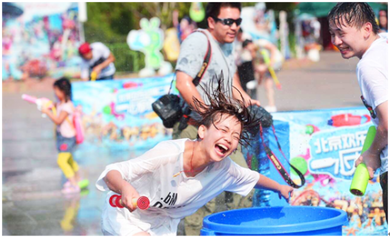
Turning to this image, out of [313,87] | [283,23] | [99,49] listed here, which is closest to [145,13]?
[283,23]

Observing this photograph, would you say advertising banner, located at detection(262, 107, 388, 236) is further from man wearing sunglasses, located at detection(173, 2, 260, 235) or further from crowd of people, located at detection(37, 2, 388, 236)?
crowd of people, located at detection(37, 2, 388, 236)

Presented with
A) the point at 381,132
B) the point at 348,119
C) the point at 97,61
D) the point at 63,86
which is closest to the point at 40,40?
the point at 97,61

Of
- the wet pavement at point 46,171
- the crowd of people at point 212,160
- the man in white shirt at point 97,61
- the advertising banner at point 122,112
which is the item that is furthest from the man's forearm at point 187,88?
the man in white shirt at point 97,61

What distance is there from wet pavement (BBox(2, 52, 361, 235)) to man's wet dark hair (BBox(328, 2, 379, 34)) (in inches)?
113

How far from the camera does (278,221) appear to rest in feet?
12.2

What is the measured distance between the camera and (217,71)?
15.5 ft

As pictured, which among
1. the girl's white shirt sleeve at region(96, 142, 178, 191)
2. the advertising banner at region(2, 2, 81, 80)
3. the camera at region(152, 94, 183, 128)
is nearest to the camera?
the girl's white shirt sleeve at region(96, 142, 178, 191)

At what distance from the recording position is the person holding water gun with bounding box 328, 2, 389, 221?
350 cm

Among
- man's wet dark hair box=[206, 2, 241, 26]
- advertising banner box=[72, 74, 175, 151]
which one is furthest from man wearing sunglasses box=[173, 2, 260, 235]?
advertising banner box=[72, 74, 175, 151]

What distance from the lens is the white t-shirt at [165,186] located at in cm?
350

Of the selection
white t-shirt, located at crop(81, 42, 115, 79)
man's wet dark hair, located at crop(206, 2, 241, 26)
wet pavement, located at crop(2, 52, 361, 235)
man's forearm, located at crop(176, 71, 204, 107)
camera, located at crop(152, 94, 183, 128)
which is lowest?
wet pavement, located at crop(2, 52, 361, 235)

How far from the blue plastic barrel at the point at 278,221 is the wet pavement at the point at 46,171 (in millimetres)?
2176

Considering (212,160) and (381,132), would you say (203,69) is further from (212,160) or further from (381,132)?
(381,132)

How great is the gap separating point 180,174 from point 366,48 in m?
1.28
